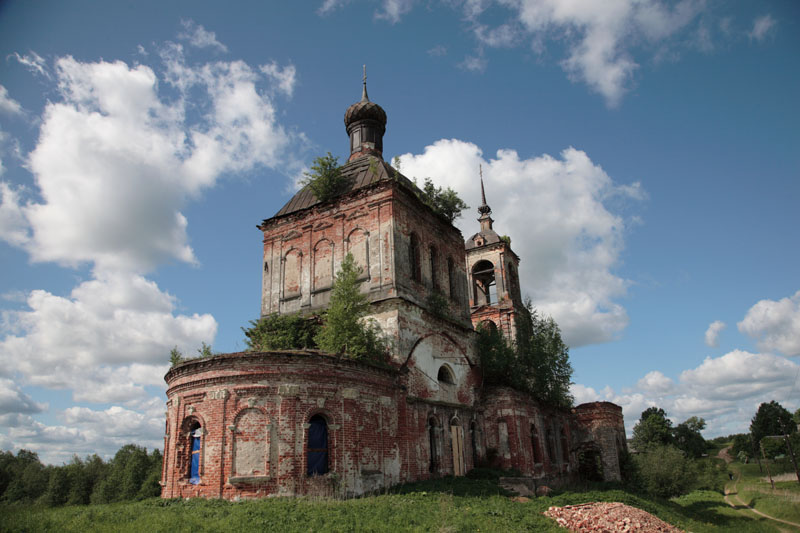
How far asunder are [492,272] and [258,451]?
2435cm

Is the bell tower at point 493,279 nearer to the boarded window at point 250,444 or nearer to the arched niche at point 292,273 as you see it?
the arched niche at point 292,273

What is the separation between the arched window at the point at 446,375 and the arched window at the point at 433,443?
2233 mm

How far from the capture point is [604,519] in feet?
45.9

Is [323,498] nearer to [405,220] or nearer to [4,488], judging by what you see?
[405,220]

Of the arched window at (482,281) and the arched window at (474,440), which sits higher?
the arched window at (482,281)

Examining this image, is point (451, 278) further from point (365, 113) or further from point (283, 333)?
point (365, 113)

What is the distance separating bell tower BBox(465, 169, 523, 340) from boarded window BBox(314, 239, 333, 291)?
1526cm

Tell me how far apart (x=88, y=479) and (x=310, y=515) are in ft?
189

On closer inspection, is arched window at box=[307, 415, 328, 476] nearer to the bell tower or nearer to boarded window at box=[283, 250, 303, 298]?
boarded window at box=[283, 250, 303, 298]

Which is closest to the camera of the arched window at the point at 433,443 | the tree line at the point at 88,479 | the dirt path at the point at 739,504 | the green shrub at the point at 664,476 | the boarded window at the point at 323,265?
the arched window at the point at 433,443

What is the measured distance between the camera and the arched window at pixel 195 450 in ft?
46.3

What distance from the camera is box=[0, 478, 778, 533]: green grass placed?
1044 cm

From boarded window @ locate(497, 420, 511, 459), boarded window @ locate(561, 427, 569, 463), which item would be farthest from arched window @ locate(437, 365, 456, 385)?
boarded window @ locate(561, 427, 569, 463)

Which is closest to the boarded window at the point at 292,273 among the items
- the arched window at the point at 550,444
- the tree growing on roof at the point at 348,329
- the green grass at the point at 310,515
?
the tree growing on roof at the point at 348,329
